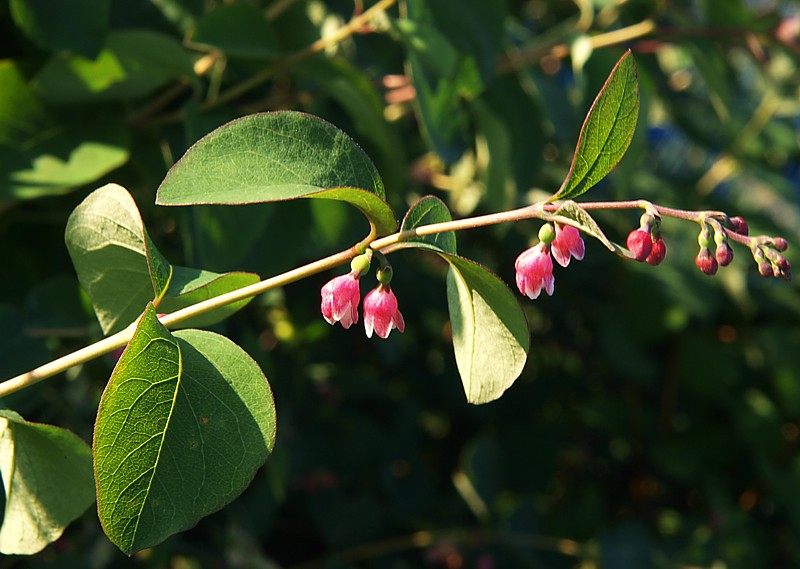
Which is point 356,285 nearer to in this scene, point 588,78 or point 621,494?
point 588,78

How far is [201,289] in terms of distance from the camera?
1.98 feet

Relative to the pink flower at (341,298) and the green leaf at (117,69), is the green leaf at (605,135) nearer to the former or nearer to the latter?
the pink flower at (341,298)

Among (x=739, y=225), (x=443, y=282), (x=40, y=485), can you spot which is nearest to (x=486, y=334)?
(x=739, y=225)

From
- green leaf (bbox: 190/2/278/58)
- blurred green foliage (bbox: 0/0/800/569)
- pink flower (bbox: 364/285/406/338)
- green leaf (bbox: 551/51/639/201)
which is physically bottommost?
blurred green foliage (bbox: 0/0/800/569)

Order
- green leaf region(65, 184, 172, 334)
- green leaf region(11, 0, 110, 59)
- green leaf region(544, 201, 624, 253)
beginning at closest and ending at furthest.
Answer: green leaf region(544, 201, 624, 253), green leaf region(65, 184, 172, 334), green leaf region(11, 0, 110, 59)

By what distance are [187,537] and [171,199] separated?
89 centimetres

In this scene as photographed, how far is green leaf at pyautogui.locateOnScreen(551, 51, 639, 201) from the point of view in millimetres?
550

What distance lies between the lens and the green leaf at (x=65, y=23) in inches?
34.3

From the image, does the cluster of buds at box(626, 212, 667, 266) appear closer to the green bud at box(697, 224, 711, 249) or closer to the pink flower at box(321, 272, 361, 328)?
the green bud at box(697, 224, 711, 249)

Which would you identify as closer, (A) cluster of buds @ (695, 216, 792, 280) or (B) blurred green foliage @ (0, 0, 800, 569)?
(A) cluster of buds @ (695, 216, 792, 280)

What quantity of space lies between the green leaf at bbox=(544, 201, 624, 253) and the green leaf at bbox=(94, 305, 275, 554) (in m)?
0.20

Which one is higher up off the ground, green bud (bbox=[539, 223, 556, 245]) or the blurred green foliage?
green bud (bbox=[539, 223, 556, 245])

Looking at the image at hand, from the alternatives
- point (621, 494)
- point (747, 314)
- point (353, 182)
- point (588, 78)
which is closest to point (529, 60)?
point (588, 78)

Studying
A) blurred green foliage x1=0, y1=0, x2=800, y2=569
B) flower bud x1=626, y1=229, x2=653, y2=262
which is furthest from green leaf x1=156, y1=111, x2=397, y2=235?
blurred green foliage x1=0, y1=0, x2=800, y2=569
